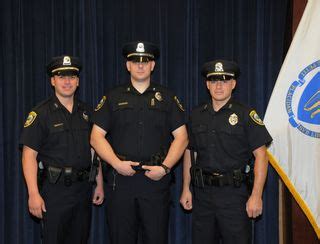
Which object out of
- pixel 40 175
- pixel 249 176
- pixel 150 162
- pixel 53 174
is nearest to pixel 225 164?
pixel 249 176

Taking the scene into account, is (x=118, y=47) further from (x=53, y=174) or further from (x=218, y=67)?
(x=53, y=174)

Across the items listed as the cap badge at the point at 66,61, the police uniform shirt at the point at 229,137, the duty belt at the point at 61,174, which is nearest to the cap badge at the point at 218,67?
the police uniform shirt at the point at 229,137

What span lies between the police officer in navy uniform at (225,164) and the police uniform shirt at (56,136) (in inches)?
35.4

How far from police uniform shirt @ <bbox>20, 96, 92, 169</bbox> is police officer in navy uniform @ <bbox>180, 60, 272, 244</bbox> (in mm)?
899

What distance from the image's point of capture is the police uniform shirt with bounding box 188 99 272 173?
120 inches

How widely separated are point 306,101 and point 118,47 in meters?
1.76

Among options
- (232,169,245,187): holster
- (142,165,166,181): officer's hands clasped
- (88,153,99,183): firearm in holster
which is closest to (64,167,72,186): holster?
(88,153,99,183): firearm in holster

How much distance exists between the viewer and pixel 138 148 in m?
3.07

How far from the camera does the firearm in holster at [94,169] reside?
3172mm

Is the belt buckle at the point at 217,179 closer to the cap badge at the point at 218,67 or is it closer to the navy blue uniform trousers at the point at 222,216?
the navy blue uniform trousers at the point at 222,216

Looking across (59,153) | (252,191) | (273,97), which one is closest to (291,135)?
(273,97)

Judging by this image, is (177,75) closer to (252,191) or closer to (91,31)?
(91,31)

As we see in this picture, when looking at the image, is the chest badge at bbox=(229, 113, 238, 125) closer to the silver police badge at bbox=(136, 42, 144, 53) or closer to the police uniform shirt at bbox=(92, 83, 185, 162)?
the police uniform shirt at bbox=(92, 83, 185, 162)

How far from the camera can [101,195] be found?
340 centimetres
